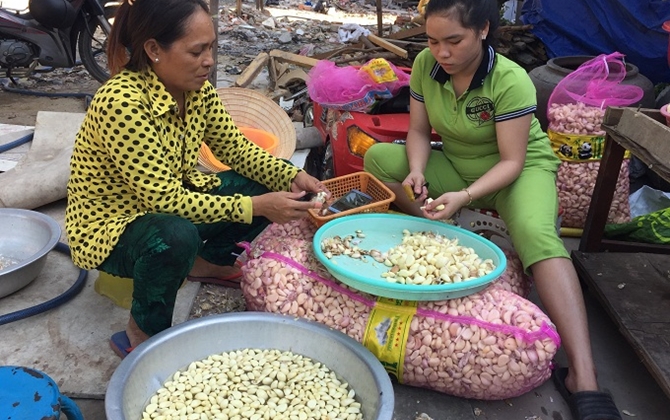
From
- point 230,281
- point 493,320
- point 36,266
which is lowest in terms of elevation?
point 230,281

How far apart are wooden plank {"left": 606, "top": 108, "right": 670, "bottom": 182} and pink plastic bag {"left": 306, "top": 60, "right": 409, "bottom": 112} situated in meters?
1.25

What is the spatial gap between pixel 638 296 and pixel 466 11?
1242mm

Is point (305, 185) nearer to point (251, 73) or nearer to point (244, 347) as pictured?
point (244, 347)

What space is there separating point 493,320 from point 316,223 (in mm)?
792

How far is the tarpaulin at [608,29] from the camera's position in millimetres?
4203

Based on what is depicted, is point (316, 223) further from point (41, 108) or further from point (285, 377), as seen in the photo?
point (41, 108)

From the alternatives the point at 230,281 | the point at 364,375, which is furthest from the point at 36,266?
the point at 364,375

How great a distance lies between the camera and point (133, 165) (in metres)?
1.80


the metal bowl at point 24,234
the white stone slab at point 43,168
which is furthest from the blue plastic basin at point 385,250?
the white stone slab at point 43,168

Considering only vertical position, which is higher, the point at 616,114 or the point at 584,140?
the point at 616,114

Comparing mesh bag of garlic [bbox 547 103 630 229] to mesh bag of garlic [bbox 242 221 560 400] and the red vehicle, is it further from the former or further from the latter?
mesh bag of garlic [bbox 242 221 560 400]

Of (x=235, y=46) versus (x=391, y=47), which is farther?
(x=235, y=46)

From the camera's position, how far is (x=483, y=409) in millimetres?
1958

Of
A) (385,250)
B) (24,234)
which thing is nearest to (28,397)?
(385,250)
